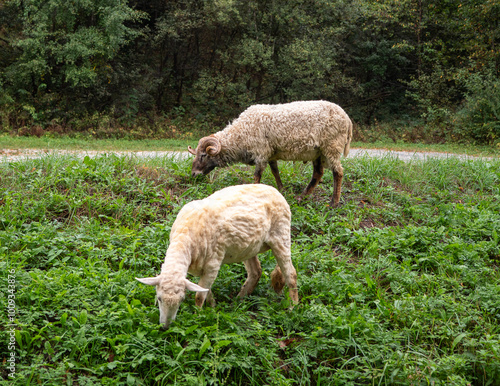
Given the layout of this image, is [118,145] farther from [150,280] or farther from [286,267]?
[150,280]

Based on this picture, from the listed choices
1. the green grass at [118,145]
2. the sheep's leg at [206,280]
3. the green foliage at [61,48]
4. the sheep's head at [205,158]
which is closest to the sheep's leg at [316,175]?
the sheep's head at [205,158]

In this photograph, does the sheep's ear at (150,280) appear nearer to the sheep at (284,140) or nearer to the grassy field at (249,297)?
the grassy field at (249,297)

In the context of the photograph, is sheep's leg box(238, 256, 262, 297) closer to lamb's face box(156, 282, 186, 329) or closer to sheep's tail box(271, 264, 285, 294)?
sheep's tail box(271, 264, 285, 294)

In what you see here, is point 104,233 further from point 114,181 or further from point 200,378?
point 200,378

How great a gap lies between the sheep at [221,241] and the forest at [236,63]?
15603mm

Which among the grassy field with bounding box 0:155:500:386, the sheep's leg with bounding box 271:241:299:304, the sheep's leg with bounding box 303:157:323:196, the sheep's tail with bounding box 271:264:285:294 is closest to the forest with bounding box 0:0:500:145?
the grassy field with bounding box 0:155:500:386

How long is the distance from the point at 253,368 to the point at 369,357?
1142 millimetres

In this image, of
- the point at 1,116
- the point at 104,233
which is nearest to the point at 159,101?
the point at 1,116

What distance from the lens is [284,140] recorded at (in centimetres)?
741

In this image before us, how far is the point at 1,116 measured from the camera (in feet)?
56.2

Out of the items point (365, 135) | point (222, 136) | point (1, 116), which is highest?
point (222, 136)

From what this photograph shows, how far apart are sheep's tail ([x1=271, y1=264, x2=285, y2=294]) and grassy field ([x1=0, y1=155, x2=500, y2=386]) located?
98mm

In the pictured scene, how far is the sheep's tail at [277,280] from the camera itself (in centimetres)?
473

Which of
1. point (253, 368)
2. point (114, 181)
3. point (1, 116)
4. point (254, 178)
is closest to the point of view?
point (253, 368)
